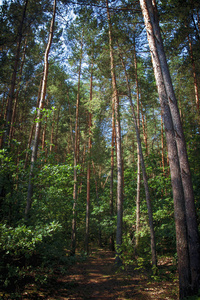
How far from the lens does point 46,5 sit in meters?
8.34

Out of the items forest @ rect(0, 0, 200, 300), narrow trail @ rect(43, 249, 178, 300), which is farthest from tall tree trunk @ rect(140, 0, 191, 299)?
narrow trail @ rect(43, 249, 178, 300)

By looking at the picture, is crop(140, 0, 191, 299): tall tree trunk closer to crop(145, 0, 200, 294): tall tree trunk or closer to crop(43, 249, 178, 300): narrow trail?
crop(145, 0, 200, 294): tall tree trunk

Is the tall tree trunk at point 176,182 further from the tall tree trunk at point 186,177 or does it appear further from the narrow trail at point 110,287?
the narrow trail at point 110,287

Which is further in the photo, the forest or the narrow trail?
the narrow trail

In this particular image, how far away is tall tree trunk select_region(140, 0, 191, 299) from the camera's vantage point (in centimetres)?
397

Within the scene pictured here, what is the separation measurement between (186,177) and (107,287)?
18.2 ft

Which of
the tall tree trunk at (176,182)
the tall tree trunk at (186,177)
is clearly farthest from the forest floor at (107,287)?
the tall tree trunk at (186,177)

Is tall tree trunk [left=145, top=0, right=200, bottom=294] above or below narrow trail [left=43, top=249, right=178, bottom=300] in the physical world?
above

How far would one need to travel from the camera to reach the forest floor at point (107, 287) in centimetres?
532

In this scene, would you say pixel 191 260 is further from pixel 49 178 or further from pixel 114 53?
pixel 114 53

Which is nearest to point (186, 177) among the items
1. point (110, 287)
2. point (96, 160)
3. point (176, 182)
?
point (176, 182)

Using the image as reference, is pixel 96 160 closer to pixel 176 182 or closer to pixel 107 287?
pixel 107 287

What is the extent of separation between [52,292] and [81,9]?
1014 centimetres

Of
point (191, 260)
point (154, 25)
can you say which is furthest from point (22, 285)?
point (154, 25)
